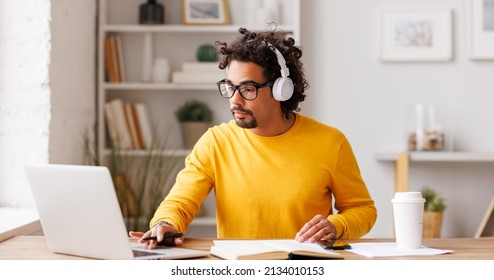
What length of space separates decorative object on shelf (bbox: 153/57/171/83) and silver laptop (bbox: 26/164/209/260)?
95.6 inches

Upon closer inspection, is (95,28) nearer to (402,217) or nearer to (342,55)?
(342,55)

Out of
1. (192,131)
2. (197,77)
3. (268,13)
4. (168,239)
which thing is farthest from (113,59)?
(168,239)

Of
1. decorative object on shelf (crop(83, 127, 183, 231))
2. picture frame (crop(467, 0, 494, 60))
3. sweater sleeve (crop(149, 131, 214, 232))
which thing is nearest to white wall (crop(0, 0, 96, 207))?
decorative object on shelf (crop(83, 127, 183, 231))

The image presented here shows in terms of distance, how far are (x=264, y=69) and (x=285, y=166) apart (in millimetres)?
303

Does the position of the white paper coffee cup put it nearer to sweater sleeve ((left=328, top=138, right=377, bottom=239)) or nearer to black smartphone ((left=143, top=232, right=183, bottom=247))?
sweater sleeve ((left=328, top=138, right=377, bottom=239))

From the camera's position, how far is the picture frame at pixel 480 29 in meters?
4.13

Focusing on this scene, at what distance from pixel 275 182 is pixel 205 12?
210 cm

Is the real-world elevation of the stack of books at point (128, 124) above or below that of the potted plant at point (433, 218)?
above

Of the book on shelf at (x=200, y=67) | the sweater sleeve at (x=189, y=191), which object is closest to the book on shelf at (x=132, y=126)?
the book on shelf at (x=200, y=67)

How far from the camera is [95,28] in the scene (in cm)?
407

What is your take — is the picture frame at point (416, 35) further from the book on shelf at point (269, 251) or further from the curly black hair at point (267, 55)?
the book on shelf at point (269, 251)

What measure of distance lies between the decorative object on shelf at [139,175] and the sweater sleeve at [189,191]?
1.48 metres

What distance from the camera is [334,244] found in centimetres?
181

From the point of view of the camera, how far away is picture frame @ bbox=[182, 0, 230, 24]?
4129 mm
